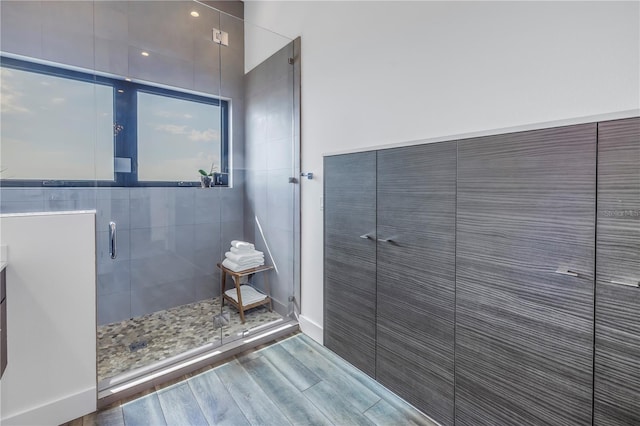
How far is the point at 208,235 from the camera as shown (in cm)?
279

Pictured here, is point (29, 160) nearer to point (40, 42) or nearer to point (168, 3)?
point (40, 42)

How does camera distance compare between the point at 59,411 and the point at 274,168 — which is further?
the point at 274,168

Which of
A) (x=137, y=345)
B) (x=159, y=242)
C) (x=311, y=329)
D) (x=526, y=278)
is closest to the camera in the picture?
(x=526, y=278)

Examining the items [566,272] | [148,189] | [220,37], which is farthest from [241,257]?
[566,272]

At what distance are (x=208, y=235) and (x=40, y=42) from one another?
1914mm

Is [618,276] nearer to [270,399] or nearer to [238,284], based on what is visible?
[270,399]

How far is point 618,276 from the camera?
3.32 feet

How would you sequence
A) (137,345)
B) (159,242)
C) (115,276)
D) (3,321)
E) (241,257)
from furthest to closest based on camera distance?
(241,257)
(159,242)
(115,276)
(137,345)
(3,321)

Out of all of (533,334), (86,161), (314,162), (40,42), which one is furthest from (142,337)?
(533,334)

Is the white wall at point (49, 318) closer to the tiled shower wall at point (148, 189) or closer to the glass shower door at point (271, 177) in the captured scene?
the tiled shower wall at point (148, 189)

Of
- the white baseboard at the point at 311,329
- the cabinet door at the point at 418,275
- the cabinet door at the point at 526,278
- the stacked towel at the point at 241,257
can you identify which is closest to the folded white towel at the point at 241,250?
the stacked towel at the point at 241,257

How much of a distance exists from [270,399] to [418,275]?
46.2 inches

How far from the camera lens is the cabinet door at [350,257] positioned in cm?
188

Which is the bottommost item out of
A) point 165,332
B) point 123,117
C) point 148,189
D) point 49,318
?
point 165,332
